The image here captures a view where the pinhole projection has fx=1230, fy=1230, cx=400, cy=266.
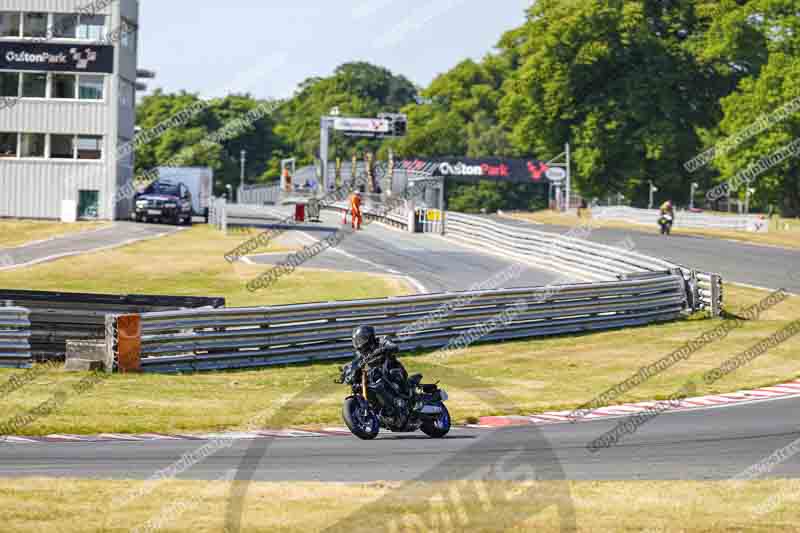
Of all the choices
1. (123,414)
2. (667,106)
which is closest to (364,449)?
(123,414)

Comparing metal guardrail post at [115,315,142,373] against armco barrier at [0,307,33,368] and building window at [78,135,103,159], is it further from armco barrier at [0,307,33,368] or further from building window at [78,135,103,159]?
building window at [78,135,103,159]

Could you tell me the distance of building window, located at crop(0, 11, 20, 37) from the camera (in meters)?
54.1

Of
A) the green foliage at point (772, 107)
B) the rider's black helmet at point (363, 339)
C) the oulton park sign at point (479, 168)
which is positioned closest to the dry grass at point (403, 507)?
the rider's black helmet at point (363, 339)

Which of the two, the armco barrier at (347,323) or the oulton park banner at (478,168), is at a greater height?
the oulton park banner at (478,168)

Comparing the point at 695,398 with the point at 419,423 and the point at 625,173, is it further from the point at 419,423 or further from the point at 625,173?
the point at 625,173

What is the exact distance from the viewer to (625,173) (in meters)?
88.2

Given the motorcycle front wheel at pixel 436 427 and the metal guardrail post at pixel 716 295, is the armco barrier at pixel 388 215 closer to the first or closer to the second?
the metal guardrail post at pixel 716 295

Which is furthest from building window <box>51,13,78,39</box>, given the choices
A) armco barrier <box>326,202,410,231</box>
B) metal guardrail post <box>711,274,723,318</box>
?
metal guardrail post <box>711,274,723,318</box>

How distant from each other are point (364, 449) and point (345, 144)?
5515 inches

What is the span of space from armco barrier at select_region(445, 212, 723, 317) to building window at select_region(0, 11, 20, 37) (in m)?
21.1

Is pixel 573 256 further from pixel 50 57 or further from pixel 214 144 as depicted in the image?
pixel 214 144

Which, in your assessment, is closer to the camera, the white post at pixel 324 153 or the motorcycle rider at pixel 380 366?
the motorcycle rider at pixel 380 366

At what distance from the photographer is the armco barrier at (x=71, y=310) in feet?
65.2

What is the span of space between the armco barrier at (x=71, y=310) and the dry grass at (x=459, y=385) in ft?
3.20
